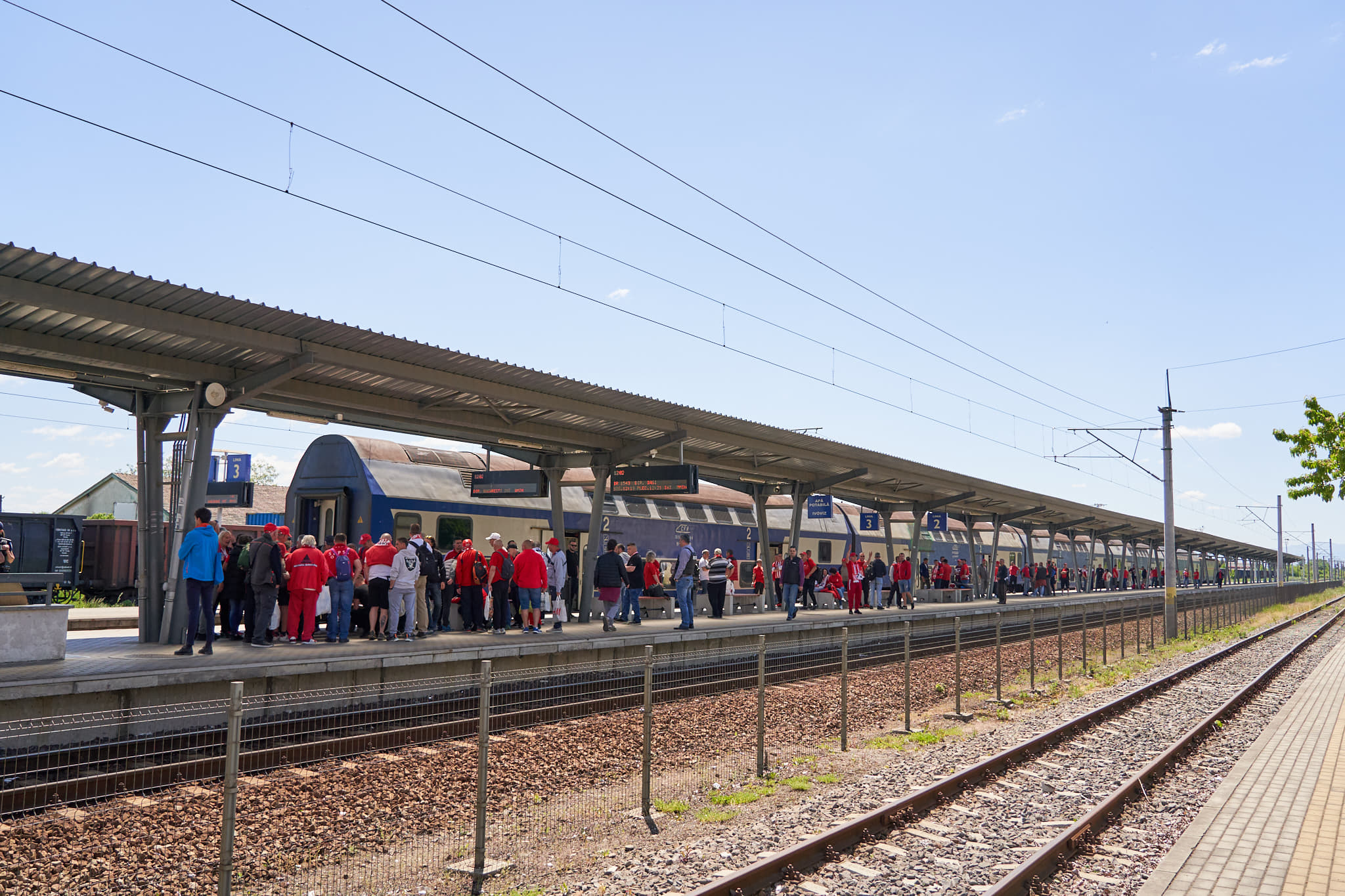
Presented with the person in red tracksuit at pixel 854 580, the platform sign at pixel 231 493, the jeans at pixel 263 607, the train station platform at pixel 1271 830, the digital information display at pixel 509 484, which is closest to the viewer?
the train station platform at pixel 1271 830

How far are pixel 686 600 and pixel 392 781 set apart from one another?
9.71 meters

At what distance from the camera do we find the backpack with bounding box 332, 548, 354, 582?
12555 millimetres

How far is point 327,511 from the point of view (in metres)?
17.4

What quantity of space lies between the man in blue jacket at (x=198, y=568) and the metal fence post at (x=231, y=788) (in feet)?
22.0

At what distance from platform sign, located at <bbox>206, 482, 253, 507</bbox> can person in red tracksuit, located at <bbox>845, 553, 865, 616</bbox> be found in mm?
13877

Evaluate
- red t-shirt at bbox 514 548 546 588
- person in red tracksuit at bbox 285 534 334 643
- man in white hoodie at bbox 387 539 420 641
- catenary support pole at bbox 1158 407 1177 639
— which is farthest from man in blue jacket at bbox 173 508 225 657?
catenary support pole at bbox 1158 407 1177 639

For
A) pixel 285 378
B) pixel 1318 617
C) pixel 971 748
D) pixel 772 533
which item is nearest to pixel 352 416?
pixel 285 378

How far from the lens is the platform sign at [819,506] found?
83.1 ft

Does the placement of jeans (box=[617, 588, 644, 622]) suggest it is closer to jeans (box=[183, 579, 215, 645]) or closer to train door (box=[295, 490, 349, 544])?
train door (box=[295, 490, 349, 544])

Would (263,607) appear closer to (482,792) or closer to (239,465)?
(482,792)

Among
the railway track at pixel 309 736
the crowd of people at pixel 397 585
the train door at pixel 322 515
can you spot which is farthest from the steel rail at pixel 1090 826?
the train door at pixel 322 515

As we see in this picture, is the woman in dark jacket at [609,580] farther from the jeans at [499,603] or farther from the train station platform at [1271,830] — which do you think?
the train station platform at [1271,830]

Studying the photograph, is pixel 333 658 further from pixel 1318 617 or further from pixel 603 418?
pixel 1318 617

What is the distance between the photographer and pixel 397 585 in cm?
1345
